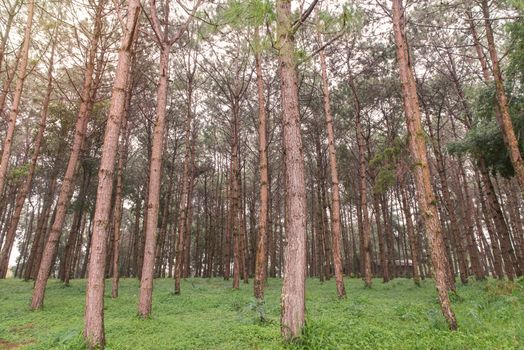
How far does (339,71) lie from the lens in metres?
17.0

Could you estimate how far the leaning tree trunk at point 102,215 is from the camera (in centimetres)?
498

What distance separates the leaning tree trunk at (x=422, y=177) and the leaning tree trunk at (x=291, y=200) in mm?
2873

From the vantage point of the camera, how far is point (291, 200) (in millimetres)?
5434

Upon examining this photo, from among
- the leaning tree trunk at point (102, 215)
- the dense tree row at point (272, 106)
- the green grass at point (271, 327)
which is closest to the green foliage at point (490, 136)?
the dense tree row at point (272, 106)

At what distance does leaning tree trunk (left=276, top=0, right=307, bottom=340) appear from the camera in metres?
5.02

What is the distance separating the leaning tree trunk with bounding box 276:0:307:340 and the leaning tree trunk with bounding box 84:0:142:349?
9.11ft

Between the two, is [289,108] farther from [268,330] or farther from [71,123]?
[71,123]

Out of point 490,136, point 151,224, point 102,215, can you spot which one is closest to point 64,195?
point 151,224

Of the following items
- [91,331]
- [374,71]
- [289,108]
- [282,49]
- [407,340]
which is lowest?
[407,340]

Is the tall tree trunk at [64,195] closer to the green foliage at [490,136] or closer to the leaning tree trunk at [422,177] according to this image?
the leaning tree trunk at [422,177]

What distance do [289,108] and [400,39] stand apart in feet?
12.9

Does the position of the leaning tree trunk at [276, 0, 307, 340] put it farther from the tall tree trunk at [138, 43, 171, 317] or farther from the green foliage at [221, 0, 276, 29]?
the tall tree trunk at [138, 43, 171, 317]

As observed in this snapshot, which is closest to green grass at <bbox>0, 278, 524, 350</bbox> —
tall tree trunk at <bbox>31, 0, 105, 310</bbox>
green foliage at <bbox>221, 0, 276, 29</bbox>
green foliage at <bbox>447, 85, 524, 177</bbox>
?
tall tree trunk at <bbox>31, 0, 105, 310</bbox>

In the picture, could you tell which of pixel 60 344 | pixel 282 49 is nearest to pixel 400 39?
pixel 282 49
